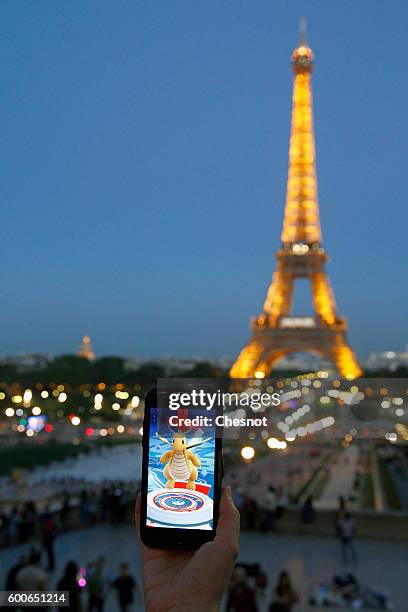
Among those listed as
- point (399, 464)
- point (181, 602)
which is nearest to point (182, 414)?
point (181, 602)

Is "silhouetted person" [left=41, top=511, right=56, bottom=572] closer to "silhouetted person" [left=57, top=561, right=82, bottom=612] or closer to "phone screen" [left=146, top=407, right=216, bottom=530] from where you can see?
"silhouetted person" [left=57, top=561, right=82, bottom=612]

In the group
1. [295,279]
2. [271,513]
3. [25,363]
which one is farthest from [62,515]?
[25,363]

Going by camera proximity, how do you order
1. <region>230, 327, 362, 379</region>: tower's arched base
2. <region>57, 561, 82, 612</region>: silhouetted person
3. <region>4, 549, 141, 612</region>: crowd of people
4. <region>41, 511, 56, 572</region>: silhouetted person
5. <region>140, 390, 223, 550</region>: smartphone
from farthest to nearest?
<region>230, 327, 362, 379</region>: tower's arched base → <region>41, 511, 56, 572</region>: silhouetted person → <region>4, 549, 141, 612</region>: crowd of people → <region>57, 561, 82, 612</region>: silhouetted person → <region>140, 390, 223, 550</region>: smartphone

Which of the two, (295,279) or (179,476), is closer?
(179,476)

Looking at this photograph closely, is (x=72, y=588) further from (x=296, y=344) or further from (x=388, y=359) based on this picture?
(x=388, y=359)

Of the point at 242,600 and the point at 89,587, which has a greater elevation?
the point at 242,600

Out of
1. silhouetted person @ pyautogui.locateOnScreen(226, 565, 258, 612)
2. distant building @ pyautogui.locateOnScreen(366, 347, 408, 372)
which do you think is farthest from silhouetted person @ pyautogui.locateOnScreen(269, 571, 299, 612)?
distant building @ pyautogui.locateOnScreen(366, 347, 408, 372)

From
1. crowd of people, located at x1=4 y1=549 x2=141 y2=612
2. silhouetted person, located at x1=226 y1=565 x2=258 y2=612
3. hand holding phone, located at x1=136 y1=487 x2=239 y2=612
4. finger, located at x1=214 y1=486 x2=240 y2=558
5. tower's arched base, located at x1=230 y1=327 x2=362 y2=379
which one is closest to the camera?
hand holding phone, located at x1=136 y1=487 x2=239 y2=612
